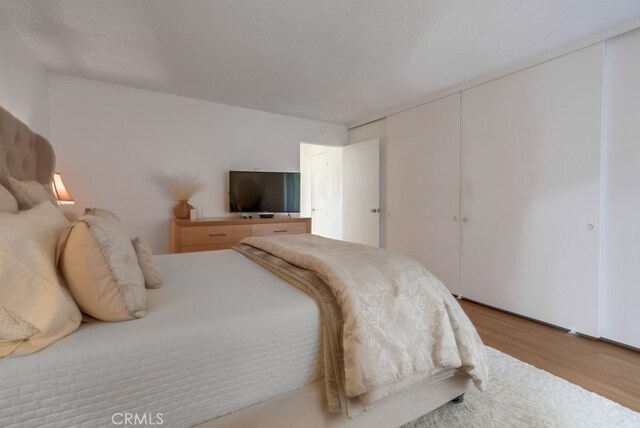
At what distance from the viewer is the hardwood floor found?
168 centimetres

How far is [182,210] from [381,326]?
2.96 meters

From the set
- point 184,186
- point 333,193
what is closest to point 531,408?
point 184,186

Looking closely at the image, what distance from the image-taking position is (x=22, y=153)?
189 centimetres

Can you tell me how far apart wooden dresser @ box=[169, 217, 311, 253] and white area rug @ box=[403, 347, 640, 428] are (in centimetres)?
262

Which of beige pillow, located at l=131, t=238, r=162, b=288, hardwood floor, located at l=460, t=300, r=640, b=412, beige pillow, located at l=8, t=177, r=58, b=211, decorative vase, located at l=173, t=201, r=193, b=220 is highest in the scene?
beige pillow, located at l=8, t=177, r=58, b=211

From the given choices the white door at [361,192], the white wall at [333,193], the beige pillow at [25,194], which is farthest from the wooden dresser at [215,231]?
the white wall at [333,193]

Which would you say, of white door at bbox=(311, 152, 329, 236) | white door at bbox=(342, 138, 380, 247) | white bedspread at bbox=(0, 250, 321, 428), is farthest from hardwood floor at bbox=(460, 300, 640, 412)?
white door at bbox=(311, 152, 329, 236)

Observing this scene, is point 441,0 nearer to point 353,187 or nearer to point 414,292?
point 414,292

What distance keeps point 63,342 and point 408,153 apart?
370cm

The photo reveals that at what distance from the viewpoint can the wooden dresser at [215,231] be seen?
3.16 m

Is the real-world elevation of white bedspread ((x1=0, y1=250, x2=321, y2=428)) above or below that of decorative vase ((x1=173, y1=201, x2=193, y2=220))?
below

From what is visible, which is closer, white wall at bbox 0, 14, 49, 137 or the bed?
the bed

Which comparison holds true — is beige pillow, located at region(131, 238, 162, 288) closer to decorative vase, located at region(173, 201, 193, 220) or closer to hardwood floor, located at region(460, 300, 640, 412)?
decorative vase, located at region(173, 201, 193, 220)

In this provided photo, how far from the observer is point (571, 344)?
2.18 metres
